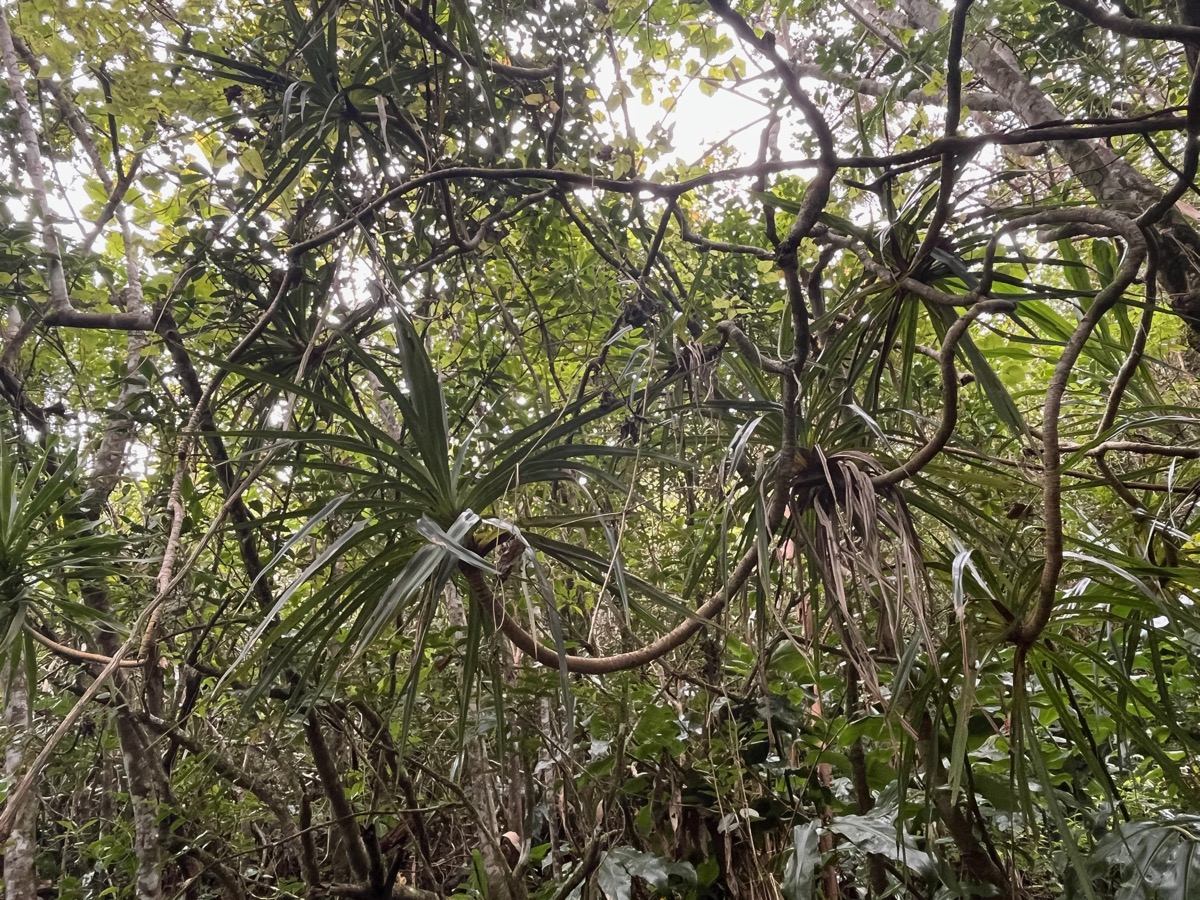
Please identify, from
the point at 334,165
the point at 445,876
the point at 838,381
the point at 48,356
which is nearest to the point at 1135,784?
the point at 838,381

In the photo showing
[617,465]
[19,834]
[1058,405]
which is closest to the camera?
[1058,405]

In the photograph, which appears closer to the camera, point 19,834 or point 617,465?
point 617,465

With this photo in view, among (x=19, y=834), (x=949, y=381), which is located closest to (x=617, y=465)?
(x=949, y=381)

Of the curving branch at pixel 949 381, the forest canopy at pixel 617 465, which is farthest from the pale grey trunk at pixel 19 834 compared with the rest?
the curving branch at pixel 949 381

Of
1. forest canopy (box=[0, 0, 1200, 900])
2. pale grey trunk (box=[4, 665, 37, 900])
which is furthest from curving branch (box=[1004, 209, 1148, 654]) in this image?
pale grey trunk (box=[4, 665, 37, 900])

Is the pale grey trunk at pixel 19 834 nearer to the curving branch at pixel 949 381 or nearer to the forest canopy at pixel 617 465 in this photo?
the forest canopy at pixel 617 465

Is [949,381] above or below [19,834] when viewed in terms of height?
above

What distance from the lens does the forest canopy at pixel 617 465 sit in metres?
0.95

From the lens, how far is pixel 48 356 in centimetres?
215

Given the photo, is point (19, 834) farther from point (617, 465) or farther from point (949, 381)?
point (949, 381)

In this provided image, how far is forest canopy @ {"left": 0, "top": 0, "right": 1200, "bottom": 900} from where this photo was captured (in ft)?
3.11

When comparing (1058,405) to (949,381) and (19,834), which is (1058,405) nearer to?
(949,381)

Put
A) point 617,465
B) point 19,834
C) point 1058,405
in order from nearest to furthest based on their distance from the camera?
point 1058,405
point 617,465
point 19,834

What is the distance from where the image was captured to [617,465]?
137cm
